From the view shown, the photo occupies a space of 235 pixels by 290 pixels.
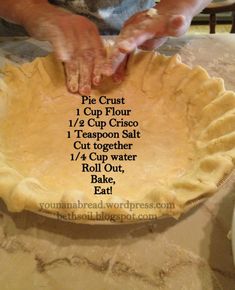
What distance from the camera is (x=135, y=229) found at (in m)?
0.52

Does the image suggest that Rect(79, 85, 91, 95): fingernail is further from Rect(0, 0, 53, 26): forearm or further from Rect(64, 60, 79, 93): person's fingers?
Rect(0, 0, 53, 26): forearm

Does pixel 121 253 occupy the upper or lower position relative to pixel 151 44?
lower

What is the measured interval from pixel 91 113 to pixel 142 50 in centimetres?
19

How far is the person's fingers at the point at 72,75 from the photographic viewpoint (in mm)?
715

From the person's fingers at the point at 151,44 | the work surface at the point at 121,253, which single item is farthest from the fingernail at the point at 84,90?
the work surface at the point at 121,253

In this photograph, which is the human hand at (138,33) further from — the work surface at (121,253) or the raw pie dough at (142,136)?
the work surface at (121,253)

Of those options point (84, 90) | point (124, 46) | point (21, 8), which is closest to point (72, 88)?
point (84, 90)

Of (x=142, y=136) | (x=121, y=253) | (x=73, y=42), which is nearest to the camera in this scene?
(x=121, y=253)

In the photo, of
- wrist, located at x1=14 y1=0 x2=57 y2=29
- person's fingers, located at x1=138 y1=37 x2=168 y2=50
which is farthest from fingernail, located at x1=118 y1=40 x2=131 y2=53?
wrist, located at x1=14 y1=0 x2=57 y2=29

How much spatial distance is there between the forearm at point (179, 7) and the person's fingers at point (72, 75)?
0.70 feet

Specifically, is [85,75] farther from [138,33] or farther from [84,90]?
[138,33]

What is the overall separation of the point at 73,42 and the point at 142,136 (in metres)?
0.25

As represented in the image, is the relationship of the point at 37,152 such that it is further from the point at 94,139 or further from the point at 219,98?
the point at 219,98

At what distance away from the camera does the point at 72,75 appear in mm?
716
